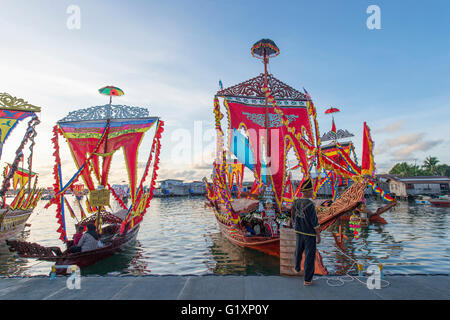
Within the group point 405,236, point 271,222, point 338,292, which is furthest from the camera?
point 405,236

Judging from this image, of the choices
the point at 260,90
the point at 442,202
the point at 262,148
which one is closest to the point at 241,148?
the point at 262,148

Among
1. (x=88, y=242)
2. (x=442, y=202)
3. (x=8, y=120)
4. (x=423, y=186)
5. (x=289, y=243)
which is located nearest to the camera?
(x=289, y=243)

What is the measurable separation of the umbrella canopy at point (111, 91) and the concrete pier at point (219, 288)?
967cm

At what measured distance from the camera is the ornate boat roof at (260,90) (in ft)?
55.9

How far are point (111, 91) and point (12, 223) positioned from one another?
11.3 m

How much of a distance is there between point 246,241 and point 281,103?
991 cm

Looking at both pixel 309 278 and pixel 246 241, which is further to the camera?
pixel 246 241

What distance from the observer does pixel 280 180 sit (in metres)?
14.1

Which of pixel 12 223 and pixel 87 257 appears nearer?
pixel 87 257

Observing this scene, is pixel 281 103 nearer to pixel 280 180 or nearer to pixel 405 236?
pixel 280 180

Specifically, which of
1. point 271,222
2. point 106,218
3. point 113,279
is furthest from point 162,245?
point 113,279

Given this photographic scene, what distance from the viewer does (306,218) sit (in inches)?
184

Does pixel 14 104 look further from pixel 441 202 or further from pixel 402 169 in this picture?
pixel 402 169

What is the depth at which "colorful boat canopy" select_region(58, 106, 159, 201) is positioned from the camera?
1153 cm
